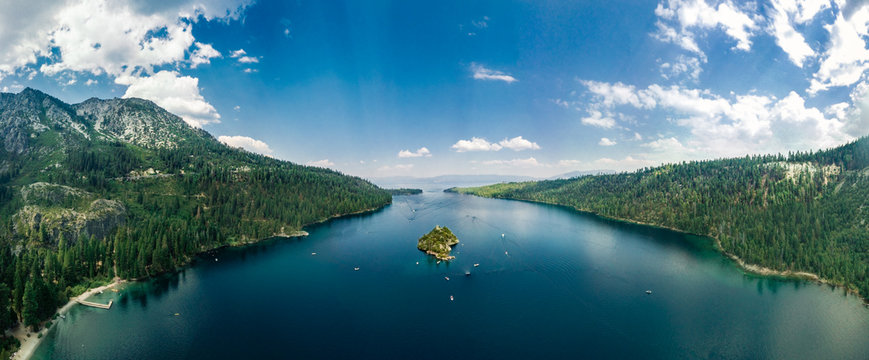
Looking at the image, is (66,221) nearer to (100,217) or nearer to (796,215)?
(100,217)

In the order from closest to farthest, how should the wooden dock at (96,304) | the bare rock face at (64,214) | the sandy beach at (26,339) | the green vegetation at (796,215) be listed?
the sandy beach at (26,339) → the wooden dock at (96,304) → the green vegetation at (796,215) → the bare rock face at (64,214)

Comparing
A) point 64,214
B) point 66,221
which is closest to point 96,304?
point 66,221

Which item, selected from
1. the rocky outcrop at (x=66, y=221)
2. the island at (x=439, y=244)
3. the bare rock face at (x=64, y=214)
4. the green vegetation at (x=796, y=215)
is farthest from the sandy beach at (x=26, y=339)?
the green vegetation at (x=796, y=215)

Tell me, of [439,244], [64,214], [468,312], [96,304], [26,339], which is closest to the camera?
[26,339]

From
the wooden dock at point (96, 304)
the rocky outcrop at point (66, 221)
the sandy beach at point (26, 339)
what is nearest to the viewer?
the sandy beach at point (26, 339)

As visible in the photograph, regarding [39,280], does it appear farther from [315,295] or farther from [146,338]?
[315,295]

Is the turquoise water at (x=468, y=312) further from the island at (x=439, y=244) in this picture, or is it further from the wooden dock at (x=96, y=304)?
the island at (x=439, y=244)
